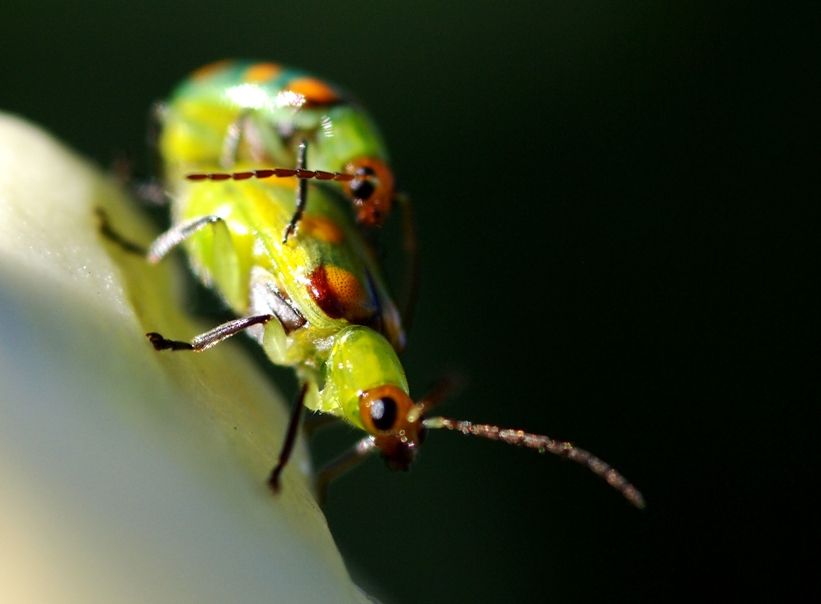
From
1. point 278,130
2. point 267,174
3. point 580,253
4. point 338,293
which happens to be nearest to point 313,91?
point 278,130

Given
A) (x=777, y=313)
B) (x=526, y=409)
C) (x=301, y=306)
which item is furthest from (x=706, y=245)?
(x=301, y=306)

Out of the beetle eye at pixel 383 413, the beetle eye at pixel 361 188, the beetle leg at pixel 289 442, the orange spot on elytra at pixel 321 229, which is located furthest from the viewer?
the beetle eye at pixel 361 188

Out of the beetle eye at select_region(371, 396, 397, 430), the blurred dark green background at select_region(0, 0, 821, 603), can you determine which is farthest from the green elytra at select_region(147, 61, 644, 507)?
the blurred dark green background at select_region(0, 0, 821, 603)

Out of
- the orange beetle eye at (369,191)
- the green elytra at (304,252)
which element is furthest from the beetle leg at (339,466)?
the orange beetle eye at (369,191)

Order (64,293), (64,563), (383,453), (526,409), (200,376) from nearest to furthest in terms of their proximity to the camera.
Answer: (64,563) < (64,293) < (200,376) < (383,453) < (526,409)

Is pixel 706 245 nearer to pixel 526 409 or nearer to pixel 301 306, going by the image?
pixel 526 409

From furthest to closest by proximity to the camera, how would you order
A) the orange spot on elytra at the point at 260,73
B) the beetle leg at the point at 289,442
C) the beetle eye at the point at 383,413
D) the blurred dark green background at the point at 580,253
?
the blurred dark green background at the point at 580,253, the orange spot on elytra at the point at 260,73, the beetle eye at the point at 383,413, the beetle leg at the point at 289,442

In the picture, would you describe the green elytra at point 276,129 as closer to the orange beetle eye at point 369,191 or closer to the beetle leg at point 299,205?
the orange beetle eye at point 369,191

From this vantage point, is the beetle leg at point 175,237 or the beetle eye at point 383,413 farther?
the beetle leg at point 175,237

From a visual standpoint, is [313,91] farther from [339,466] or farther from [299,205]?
[339,466]
